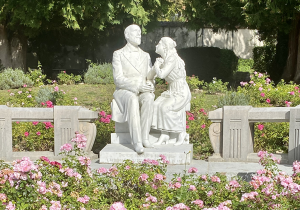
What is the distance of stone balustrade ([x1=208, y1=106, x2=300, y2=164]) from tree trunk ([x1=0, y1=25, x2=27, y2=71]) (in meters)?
12.2

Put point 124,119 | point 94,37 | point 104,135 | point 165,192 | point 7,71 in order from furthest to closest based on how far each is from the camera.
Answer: point 94,37 < point 7,71 < point 104,135 < point 124,119 < point 165,192

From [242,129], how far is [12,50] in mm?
12752

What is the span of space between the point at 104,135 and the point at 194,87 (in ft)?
23.8

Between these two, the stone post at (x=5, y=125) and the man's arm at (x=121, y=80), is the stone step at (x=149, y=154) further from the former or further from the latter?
the stone post at (x=5, y=125)

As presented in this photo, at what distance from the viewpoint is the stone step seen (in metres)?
6.55

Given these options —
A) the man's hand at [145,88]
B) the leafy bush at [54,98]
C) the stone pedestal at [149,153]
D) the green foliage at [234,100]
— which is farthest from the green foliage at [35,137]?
the green foliage at [234,100]

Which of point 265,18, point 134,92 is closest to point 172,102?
point 134,92

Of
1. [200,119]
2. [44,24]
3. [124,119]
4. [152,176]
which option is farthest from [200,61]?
[152,176]

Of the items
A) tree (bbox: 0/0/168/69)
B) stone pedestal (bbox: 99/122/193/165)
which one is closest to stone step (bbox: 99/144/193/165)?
stone pedestal (bbox: 99/122/193/165)

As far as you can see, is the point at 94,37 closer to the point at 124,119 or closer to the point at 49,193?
the point at 124,119

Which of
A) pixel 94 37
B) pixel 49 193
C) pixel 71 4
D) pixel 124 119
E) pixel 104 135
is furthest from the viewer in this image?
pixel 94 37

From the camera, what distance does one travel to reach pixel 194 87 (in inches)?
600

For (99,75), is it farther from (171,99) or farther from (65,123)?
(171,99)

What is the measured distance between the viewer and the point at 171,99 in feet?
22.7
